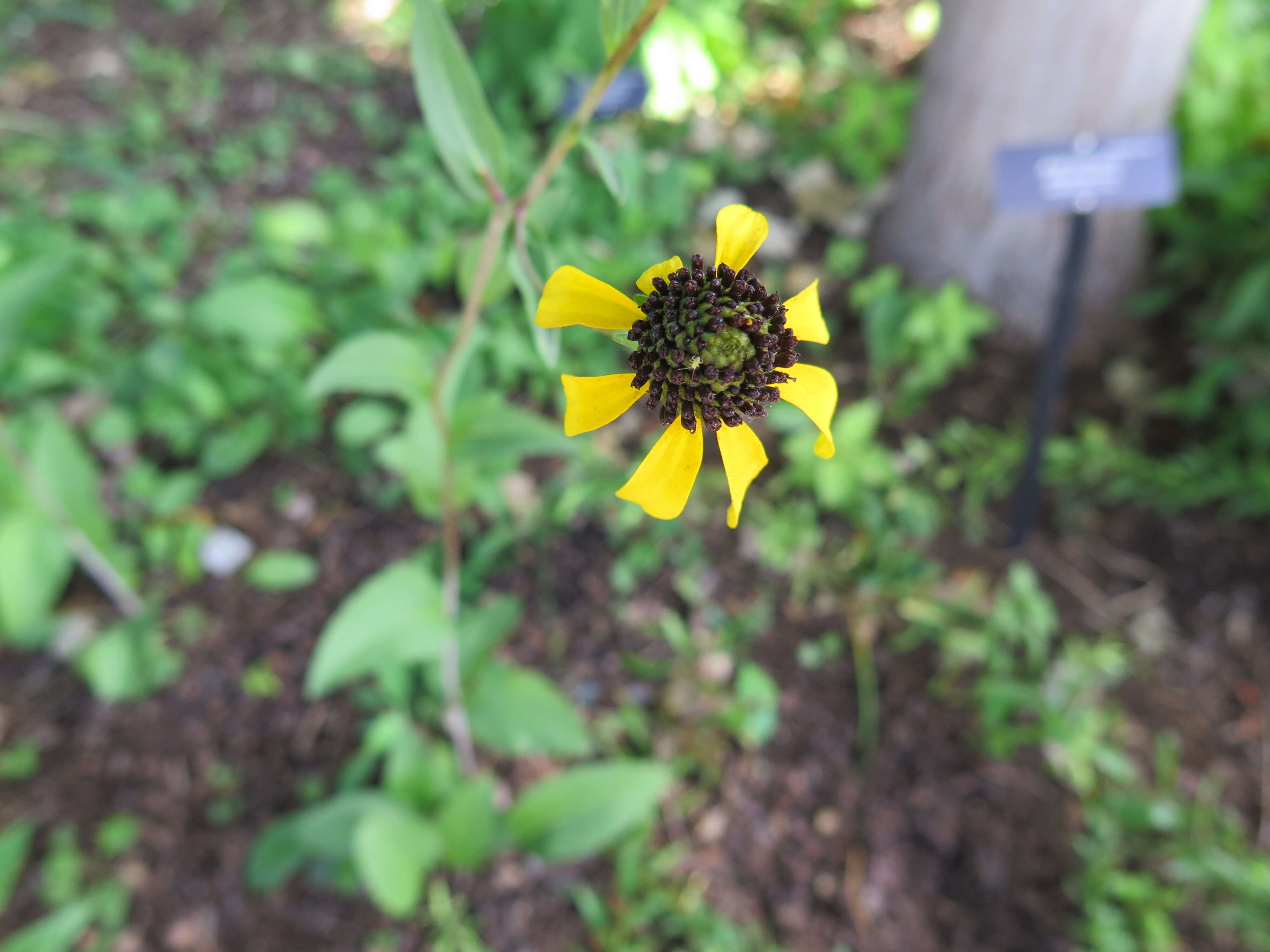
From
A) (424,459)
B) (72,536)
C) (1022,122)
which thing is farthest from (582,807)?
(1022,122)

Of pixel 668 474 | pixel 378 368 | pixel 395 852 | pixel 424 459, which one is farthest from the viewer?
pixel 424 459

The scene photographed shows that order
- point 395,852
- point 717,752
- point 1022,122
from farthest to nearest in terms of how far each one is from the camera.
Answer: point 1022,122
point 717,752
point 395,852

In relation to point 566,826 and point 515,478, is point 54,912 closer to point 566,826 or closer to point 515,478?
point 566,826

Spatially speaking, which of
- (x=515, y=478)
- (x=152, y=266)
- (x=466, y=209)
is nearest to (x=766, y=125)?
(x=466, y=209)

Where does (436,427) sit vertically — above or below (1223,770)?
above

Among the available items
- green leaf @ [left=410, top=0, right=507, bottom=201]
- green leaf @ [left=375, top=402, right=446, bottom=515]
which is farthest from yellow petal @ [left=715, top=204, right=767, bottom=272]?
green leaf @ [left=375, top=402, right=446, bottom=515]

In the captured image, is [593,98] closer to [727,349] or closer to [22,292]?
[727,349]

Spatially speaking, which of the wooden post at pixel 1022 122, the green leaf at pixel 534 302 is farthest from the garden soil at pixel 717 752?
the green leaf at pixel 534 302

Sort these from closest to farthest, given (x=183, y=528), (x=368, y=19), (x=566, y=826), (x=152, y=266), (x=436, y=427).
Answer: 1. (x=436, y=427)
2. (x=566, y=826)
3. (x=183, y=528)
4. (x=152, y=266)
5. (x=368, y=19)
